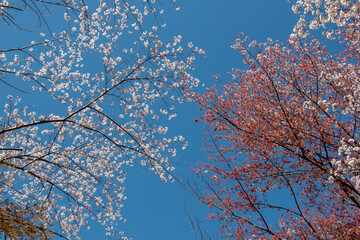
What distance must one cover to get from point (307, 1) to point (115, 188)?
6.21 metres

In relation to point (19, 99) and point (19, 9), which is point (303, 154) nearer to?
point (19, 9)

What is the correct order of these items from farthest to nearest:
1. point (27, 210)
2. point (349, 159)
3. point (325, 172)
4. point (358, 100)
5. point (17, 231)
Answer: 1. point (325, 172)
2. point (358, 100)
3. point (349, 159)
4. point (27, 210)
5. point (17, 231)

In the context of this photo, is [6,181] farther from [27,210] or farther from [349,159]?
[349,159]

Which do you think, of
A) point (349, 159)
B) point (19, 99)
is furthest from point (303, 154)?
point (19, 99)

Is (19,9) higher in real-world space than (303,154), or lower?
higher

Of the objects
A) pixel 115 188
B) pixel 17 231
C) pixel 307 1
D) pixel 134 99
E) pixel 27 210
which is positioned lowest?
pixel 17 231

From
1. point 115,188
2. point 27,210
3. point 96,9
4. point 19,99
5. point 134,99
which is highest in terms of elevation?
point 96,9

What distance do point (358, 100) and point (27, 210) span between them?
264 inches

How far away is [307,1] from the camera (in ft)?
14.3

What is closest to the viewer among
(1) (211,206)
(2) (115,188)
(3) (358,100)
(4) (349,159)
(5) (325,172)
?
(4) (349,159)

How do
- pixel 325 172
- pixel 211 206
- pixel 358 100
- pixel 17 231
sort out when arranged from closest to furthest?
pixel 17 231, pixel 358 100, pixel 325 172, pixel 211 206

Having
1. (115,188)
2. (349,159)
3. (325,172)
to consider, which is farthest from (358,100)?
(115,188)

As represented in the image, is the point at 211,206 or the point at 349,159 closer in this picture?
the point at 349,159

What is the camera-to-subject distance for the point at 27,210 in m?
4.20
